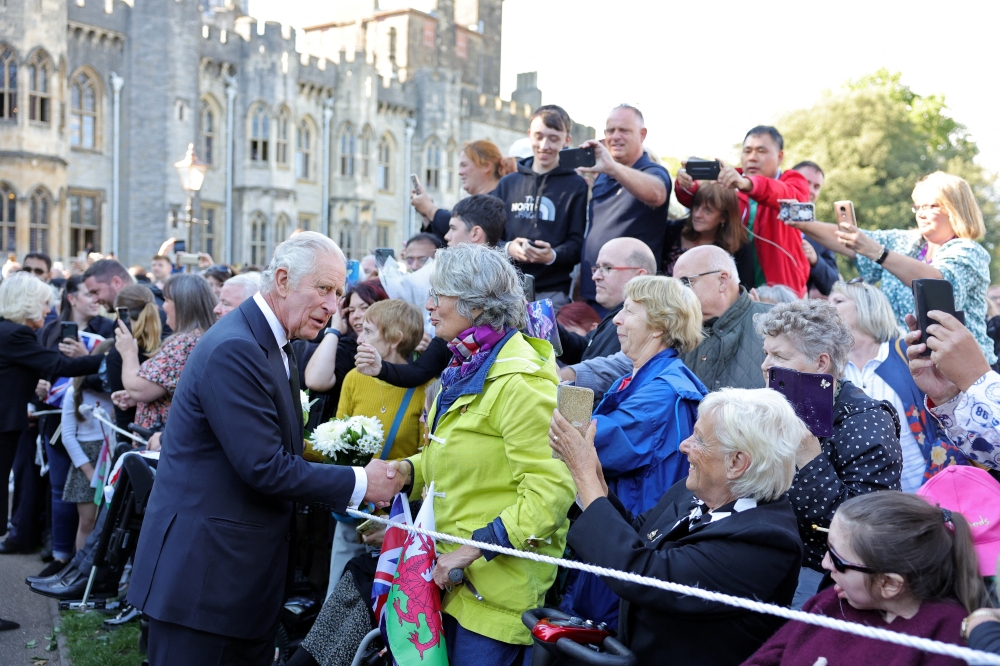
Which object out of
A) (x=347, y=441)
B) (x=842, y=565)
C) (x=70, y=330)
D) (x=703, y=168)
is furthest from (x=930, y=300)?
(x=70, y=330)

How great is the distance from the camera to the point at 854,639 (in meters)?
2.45

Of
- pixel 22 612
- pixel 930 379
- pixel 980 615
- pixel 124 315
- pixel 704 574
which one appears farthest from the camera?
pixel 124 315

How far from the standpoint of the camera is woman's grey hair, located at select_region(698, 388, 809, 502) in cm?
280

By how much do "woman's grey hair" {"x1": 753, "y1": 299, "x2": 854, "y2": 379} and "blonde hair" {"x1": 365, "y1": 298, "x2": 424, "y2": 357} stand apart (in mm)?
2356

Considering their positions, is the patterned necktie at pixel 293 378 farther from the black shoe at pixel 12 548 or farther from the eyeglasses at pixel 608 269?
the black shoe at pixel 12 548

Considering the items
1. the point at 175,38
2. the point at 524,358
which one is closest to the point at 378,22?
the point at 175,38

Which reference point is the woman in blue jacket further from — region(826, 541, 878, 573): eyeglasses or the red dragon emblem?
region(826, 541, 878, 573): eyeglasses

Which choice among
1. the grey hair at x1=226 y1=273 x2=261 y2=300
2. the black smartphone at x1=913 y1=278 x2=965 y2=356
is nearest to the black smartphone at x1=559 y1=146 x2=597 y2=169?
the grey hair at x1=226 y1=273 x2=261 y2=300

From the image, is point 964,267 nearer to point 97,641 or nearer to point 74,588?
point 97,641

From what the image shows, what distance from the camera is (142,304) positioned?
21.6 ft

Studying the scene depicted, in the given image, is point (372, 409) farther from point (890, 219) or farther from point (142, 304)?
point (890, 219)

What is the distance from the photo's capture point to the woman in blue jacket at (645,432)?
3561 millimetres

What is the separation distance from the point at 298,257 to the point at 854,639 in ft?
7.54

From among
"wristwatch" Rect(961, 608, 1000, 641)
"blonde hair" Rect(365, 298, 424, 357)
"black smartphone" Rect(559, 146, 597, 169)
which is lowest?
"wristwatch" Rect(961, 608, 1000, 641)
